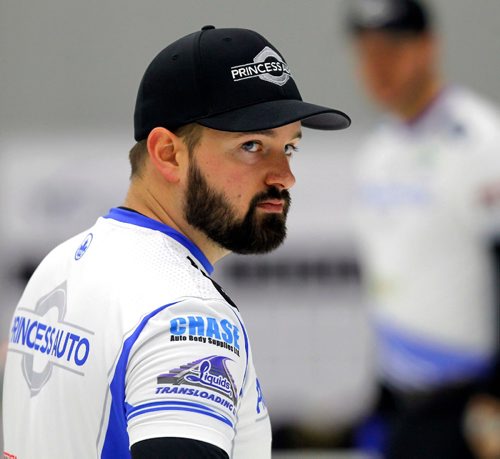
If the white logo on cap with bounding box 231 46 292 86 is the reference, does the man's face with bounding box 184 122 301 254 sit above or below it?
below

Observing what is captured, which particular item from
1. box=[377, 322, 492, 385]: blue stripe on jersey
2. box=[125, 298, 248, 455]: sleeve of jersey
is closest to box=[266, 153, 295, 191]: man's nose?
box=[125, 298, 248, 455]: sleeve of jersey

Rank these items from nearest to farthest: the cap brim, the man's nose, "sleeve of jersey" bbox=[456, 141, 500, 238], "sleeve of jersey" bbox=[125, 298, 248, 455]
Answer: "sleeve of jersey" bbox=[125, 298, 248, 455], the cap brim, the man's nose, "sleeve of jersey" bbox=[456, 141, 500, 238]

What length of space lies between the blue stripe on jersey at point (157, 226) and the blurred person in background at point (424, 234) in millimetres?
2690

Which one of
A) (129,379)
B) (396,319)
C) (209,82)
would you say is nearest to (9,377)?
(129,379)

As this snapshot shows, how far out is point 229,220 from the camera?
6.03ft

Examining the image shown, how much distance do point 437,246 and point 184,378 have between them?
10.2ft

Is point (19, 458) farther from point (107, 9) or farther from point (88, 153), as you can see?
point (107, 9)

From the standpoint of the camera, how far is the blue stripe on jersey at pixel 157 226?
1820 millimetres

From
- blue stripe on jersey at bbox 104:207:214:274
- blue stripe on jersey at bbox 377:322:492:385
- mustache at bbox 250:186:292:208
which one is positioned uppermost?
mustache at bbox 250:186:292:208

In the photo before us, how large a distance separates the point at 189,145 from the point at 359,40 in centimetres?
331

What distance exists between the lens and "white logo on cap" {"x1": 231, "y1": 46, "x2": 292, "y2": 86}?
1765 millimetres

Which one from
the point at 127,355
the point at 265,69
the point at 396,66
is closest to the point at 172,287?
the point at 127,355

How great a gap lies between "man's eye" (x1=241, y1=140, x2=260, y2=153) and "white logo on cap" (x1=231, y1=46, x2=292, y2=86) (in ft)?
0.32

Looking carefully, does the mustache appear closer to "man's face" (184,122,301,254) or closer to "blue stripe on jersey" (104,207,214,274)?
"man's face" (184,122,301,254)
